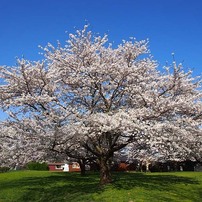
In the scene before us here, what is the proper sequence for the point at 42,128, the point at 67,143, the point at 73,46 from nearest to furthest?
the point at 42,128 → the point at 67,143 → the point at 73,46

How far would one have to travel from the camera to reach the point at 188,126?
1844cm

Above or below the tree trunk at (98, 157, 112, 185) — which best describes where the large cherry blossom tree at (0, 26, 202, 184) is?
above

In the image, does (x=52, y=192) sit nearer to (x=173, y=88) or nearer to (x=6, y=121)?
(x=6, y=121)

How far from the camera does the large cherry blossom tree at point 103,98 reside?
17.6m

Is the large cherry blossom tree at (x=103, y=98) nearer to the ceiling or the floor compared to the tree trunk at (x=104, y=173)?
Answer: nearer to the ceiling

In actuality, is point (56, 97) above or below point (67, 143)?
above

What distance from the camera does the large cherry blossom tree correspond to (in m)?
17.6

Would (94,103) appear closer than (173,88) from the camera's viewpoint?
No

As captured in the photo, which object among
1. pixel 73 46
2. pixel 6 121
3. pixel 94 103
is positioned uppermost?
pixel 73 46

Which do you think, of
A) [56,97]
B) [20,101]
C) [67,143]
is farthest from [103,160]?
[20,101]

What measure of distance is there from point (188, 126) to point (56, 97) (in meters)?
7.63

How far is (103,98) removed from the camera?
20.6m

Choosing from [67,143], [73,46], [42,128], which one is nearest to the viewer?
[42,128]

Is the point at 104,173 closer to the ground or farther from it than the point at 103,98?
closer to the ground
